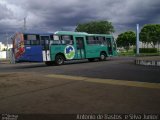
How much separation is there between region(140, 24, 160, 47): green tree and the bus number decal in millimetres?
61567

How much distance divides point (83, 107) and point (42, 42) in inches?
626

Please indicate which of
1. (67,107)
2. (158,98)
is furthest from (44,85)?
(158,98)

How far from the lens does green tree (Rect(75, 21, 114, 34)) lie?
8206cm

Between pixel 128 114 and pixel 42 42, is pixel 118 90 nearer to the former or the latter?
pixel 128 114

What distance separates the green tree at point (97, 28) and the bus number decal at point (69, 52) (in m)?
57.9

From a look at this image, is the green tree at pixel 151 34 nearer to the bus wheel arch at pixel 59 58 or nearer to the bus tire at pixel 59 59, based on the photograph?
the bus wheel arch at pixel 59 58

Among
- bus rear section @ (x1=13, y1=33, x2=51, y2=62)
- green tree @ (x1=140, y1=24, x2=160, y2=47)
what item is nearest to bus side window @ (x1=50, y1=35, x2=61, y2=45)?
bus rear section @ (x1=13, y1=33, x2=51, y2=62)

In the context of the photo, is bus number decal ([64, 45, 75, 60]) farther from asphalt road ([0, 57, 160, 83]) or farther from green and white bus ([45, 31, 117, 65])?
asphalt road ([0, 57, 160, 83])

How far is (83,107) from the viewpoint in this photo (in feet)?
23.2

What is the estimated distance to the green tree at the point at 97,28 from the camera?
82.1m

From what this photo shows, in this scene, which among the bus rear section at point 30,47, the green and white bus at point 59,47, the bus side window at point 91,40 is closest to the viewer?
the bus rear section at point 30,47

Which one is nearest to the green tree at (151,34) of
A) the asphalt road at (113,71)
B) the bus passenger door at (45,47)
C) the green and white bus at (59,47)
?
the green and white bus at (59,47)

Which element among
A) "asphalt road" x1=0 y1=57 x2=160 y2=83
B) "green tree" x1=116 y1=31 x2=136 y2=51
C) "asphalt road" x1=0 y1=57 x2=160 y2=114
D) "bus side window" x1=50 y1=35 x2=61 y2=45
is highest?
"green tree" x1=116 y1=31 x2=136 y2=51

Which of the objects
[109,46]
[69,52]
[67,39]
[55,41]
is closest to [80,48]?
[69,52]
